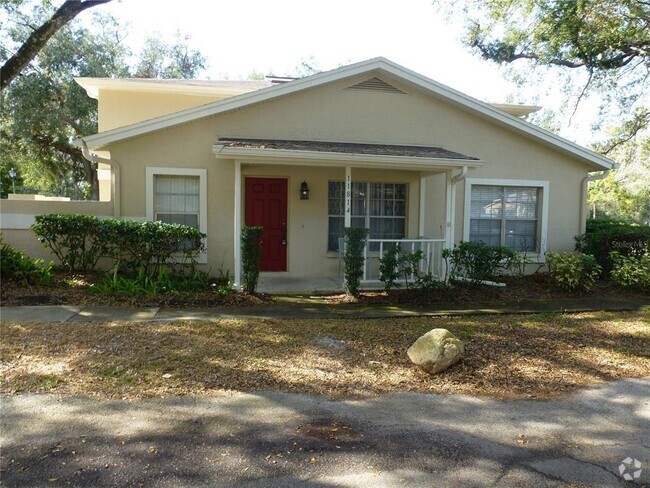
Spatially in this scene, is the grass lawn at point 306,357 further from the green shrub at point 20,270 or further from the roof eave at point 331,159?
the roof eave at point 331,159

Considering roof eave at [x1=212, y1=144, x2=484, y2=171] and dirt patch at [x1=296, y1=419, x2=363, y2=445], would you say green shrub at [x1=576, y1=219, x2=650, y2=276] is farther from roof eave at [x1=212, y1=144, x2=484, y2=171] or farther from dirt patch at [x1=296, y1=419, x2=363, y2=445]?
dirt patch at [x1=296, y1=419, x2=363, y2=445]

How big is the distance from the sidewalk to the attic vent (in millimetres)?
4852

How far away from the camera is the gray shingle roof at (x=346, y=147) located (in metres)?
8.75

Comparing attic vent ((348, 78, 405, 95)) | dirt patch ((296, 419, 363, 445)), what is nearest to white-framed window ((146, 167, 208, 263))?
attic vent ((348, 78, 405, 95))

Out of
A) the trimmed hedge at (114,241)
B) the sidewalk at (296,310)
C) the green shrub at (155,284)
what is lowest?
the sidewalk at (296,310)

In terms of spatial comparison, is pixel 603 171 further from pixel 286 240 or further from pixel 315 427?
pixel 315 427

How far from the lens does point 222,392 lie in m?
4.20

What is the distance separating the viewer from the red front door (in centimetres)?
1011

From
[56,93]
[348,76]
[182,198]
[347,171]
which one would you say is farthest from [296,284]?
[56,93]

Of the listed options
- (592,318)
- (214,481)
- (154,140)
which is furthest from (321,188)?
(214,481)

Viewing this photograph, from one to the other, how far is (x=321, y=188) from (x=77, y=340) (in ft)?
19.7

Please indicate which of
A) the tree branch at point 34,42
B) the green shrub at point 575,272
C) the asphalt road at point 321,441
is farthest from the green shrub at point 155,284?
the green shrub at point 575,272

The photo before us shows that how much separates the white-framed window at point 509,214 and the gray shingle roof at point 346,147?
1447mm

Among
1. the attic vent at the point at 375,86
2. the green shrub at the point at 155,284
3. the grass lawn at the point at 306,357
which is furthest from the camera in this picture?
the attic vent at the point at 375,86
